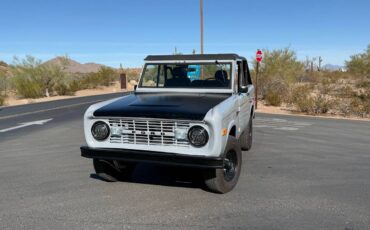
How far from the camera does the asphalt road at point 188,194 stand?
440 cm

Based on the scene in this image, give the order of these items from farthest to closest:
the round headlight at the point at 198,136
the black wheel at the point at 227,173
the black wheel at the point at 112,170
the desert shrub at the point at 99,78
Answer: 1. the desert shrub at the point at 99,78
2. the black wheel at the point at 112,170
3. the black wheel at the point at 227,173
4. the round headlight at the point at 198,136

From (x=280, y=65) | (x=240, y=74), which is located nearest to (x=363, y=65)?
(x=280, y=65)

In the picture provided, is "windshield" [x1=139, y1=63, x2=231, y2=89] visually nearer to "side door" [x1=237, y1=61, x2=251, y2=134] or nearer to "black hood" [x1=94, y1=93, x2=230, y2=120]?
"side door" [x1=237, y1=61, x2=251, y2=134]

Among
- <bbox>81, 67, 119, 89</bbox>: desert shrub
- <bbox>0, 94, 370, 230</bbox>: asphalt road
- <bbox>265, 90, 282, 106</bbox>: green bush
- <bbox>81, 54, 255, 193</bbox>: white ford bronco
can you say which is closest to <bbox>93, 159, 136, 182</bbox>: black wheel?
Result: <bbox>81, 54, 255, 193</bbox>: white ford bronco

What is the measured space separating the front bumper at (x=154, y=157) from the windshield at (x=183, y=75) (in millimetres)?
2094

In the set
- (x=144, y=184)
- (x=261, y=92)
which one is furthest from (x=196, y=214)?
(x=261, y=92)

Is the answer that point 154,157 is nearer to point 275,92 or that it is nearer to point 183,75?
point 183,75

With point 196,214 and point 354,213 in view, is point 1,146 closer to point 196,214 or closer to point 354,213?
point 196,214

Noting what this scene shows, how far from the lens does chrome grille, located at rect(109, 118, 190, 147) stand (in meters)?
4.90

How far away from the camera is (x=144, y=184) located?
588 cm

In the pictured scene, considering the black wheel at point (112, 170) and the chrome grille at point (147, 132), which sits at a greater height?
the chrome grille at point (147, 132)

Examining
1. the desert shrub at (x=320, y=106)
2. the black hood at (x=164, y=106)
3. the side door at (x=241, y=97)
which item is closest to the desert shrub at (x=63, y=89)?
the desert shrub at (x=320, y=106)

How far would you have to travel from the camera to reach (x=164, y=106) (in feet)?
17.0

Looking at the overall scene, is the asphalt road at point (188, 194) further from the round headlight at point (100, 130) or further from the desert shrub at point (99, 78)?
the desert shrub at point (99, 78)
